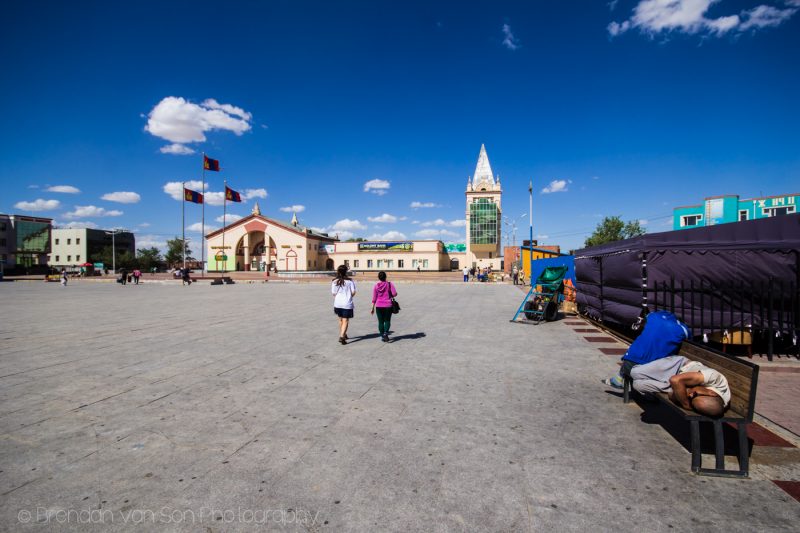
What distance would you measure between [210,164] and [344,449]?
137ft

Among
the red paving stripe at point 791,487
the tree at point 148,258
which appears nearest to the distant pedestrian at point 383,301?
the red paving stripe at point 791,487

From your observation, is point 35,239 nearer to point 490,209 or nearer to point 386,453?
point 490,209

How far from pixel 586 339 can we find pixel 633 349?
18.2 feet

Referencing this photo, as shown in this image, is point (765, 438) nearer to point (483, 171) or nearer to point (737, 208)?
point (737, 208)

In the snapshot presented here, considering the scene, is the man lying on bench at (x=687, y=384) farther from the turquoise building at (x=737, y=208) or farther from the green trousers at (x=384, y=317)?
the turquoise building at (x=737, y=208)

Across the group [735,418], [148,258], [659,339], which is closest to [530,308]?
[659,339]

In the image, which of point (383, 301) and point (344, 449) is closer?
point (344, 449)

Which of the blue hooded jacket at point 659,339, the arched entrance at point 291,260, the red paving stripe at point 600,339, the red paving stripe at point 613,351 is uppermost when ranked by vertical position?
the arched entrance at point 291,260

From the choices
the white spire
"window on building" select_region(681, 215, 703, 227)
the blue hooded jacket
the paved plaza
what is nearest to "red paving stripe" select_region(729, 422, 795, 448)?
the paved plaza

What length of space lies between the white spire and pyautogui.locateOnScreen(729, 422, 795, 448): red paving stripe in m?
85.8

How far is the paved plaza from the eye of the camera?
276 centimetres

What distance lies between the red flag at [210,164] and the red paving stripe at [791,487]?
1718 inches

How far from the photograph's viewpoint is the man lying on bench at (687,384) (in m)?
3.41

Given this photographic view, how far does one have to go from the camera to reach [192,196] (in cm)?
4066
